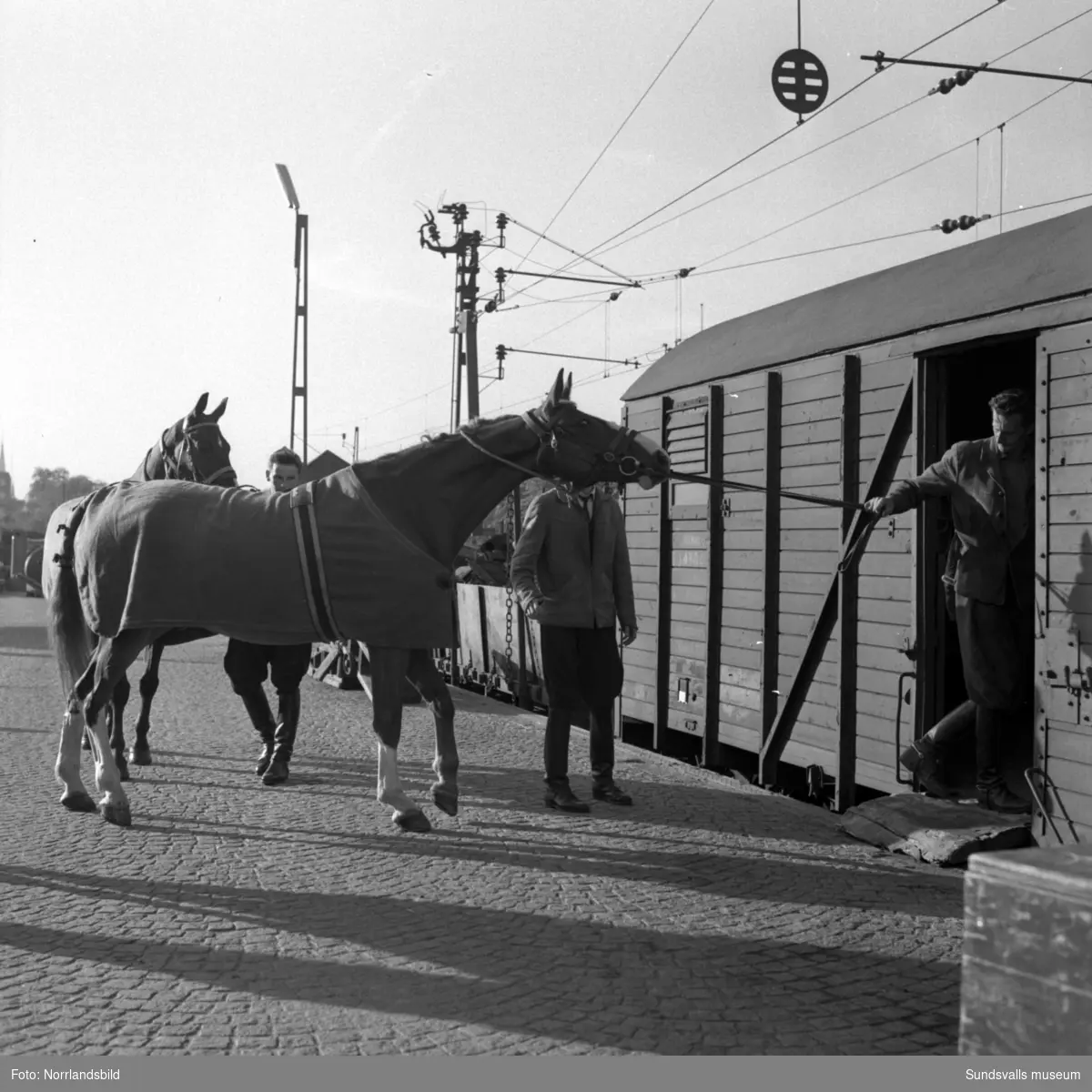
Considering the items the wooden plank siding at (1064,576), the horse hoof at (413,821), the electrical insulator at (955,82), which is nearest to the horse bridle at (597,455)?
the horse hoof at (413,821)

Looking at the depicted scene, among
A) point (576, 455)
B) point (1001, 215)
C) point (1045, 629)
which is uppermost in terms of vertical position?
point (1001, 215)

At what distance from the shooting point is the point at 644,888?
488 centimetres

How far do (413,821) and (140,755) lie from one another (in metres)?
2.84

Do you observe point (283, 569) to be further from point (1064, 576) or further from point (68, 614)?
point (1064, 576)

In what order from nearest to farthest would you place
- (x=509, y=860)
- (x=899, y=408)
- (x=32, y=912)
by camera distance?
1. (x=32, y=912)
2. (x=509, y=860)
3. (x=899, y=408)

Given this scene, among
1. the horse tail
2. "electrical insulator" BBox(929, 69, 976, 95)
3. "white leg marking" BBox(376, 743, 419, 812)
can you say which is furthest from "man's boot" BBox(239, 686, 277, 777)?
"electrical insulator" BBox(929, 69, 976, 95)

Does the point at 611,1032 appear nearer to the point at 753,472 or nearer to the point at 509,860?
the point at 509,860

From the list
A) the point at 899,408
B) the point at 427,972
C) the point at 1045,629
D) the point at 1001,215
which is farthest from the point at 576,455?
the point at 1001,215

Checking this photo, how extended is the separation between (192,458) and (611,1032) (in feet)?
16.7

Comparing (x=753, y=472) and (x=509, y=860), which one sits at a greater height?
(x=753, y=472)

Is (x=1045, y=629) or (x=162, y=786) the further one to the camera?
(x=162, y=786)

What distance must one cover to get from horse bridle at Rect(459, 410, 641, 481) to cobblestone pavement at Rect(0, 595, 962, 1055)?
1.79 metres

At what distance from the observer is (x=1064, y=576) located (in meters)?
5.34

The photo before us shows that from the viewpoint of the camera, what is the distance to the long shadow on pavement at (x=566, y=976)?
3365mm
